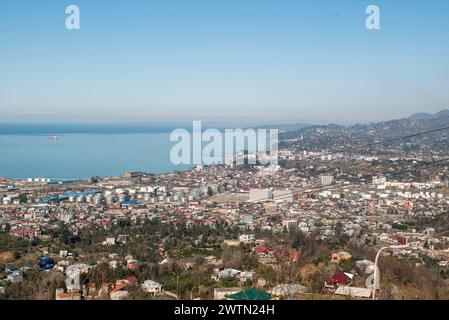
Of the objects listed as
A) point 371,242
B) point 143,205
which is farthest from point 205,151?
point 371,242

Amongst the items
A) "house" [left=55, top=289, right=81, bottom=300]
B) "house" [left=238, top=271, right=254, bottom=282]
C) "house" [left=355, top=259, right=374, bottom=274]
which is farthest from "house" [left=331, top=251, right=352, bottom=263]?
"house" [left=55, top=289, right=81, bottom=300]

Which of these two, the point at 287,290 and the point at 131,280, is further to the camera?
the point at 131,280

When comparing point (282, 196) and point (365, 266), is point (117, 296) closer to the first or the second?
point (365, 266)

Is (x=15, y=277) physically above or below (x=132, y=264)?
above

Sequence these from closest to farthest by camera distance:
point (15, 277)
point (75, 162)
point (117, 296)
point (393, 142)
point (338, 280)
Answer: point (117, 296) → point (338, 280) → point (15, 277) → point (393, 142) → point (75, 162)

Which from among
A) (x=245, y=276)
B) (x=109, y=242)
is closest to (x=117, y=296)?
(x=245, y=276)
